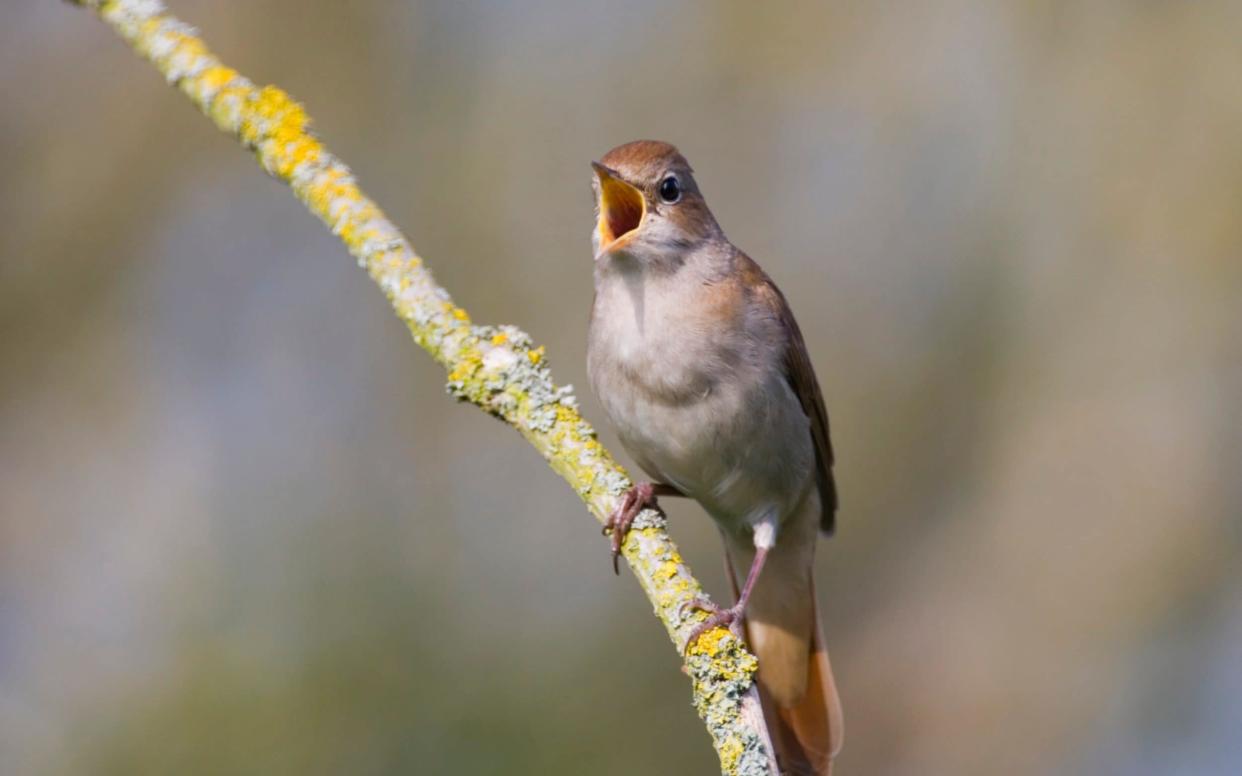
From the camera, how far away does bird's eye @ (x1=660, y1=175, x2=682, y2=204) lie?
4.05 metres

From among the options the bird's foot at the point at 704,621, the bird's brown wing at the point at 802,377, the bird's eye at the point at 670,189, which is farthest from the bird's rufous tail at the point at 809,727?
the bird's eye at the point at 670,189

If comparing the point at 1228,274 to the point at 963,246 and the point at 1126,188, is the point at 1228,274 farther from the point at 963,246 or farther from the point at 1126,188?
the point at 963,246

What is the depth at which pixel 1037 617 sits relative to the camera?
6449 mm

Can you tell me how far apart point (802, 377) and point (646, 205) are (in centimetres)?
90

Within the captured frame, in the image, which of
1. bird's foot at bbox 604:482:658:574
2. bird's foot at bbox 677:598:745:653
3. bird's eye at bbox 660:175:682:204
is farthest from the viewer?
bird's eye at bbox 660:175:682:204

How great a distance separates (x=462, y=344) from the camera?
3.13 m

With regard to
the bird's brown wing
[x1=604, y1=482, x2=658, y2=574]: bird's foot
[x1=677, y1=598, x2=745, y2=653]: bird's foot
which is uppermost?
the bird's brown wing

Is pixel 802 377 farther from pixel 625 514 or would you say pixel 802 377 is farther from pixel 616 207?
pixel 625 514

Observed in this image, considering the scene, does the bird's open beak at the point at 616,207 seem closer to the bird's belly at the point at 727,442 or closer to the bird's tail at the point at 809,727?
the bird's belly at the point at 727,442

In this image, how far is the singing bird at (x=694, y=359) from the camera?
392 centimetres

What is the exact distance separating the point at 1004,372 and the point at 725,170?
206 cm

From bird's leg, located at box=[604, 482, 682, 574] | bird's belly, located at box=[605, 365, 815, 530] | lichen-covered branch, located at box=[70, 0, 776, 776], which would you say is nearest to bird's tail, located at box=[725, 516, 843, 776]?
bird's belly, located at box=[605, 365, 815, 530]

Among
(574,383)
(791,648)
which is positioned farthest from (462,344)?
(574,383)

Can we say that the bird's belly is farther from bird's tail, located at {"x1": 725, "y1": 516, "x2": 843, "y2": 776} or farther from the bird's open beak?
the bird's open beak
